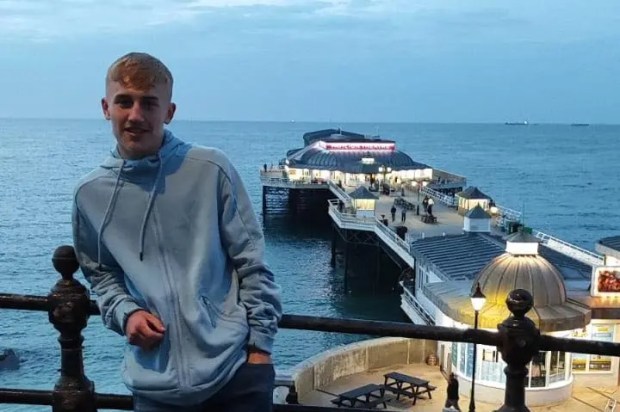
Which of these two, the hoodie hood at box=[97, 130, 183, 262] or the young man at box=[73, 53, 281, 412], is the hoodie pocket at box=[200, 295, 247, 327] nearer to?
the young man at box=[73, 53, 281, 412]

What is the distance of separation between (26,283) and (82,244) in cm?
4357

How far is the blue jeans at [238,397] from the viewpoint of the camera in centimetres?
313

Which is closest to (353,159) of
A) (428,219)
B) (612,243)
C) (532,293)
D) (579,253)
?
(428,219)

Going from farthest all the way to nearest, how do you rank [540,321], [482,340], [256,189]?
[256,189]
[540,321]
[482,340]

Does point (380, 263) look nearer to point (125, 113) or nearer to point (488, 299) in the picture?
point (488, 299)

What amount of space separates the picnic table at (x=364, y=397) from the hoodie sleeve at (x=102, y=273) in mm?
15948

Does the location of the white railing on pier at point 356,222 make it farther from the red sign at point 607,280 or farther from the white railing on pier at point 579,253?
the red sign at point 607,280

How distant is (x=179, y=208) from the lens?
3182mm

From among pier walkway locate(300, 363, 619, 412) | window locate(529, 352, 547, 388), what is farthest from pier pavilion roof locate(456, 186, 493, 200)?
window locate(529, 352, 547, 388)

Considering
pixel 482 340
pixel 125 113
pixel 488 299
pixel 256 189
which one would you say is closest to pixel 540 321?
pixel 488 299

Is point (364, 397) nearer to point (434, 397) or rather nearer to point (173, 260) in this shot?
point (434, 397)

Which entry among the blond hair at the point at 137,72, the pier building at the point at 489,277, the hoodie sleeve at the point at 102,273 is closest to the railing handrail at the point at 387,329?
the hoodie sleeve at the point at 102,273

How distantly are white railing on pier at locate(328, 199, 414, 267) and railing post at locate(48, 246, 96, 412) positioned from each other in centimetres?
3372

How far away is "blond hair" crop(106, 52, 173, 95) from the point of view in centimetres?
311
